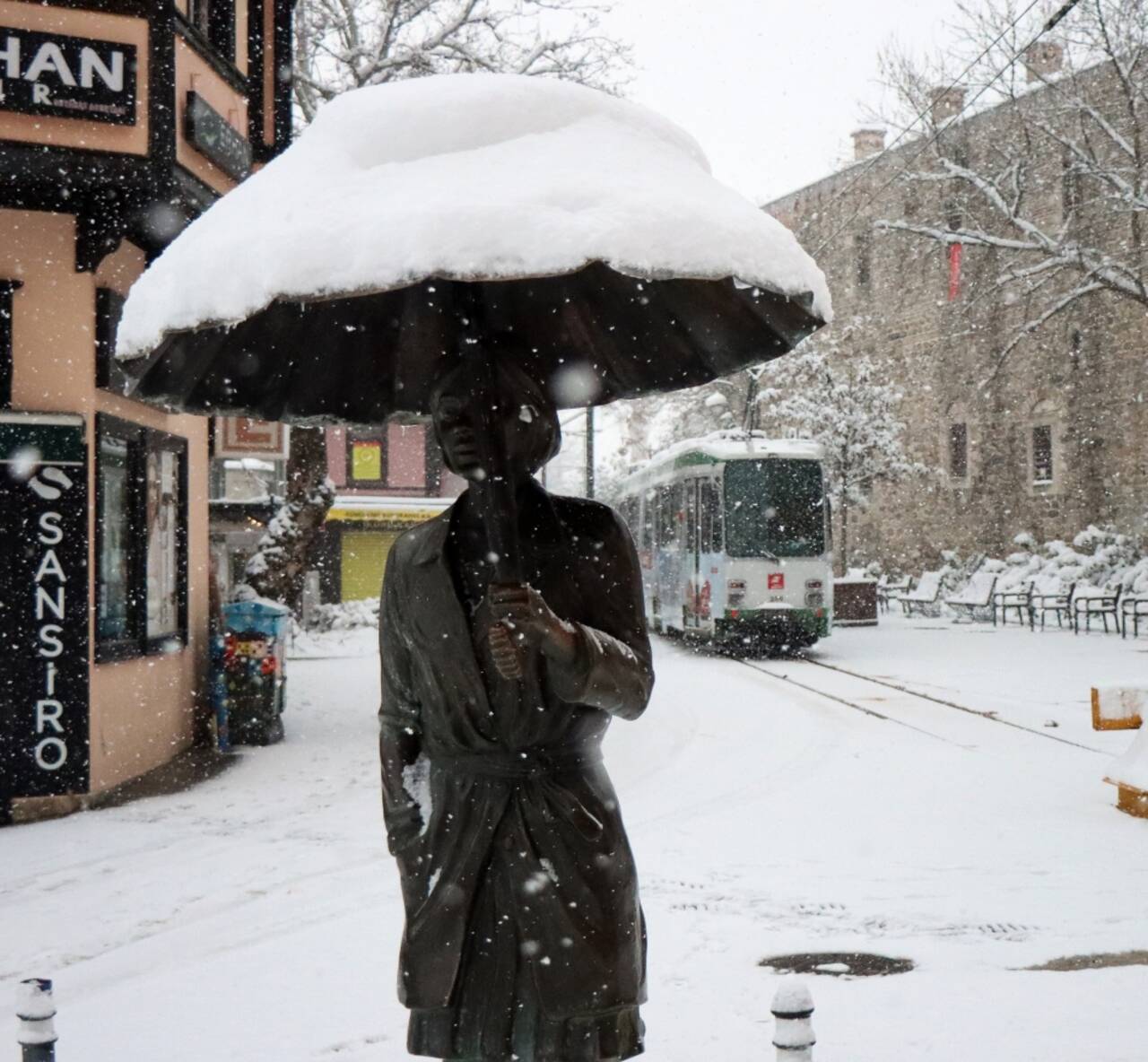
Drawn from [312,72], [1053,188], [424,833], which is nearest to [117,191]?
[424,833]

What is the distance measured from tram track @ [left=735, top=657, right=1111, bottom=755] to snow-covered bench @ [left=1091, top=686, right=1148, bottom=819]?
253cm

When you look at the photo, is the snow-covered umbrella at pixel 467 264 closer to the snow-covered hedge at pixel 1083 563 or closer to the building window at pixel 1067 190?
the snow-covered hedge at pixel 1083 563

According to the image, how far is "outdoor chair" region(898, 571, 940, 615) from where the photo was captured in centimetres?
3416

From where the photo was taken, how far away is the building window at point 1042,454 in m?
35.4

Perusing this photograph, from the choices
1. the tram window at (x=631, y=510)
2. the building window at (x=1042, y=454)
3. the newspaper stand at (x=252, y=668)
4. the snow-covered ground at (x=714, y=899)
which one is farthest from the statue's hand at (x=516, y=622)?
the building window at (x=1042, y=454)

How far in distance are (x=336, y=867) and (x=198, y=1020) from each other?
98.5 inches

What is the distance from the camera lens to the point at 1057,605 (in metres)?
28.6

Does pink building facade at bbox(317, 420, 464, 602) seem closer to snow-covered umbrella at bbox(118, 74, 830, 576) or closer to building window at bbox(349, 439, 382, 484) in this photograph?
building window at bbox(349, 439, 382, 484)

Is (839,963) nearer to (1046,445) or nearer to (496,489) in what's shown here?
(496,489)

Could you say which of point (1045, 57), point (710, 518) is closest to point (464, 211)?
point (710, 518)

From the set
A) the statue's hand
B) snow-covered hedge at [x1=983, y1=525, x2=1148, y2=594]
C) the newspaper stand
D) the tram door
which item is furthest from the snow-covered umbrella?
snow-covered hedge at [x1=983, y1=525, x2=1148, y2=594]

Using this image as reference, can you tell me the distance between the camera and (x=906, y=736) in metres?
12.9

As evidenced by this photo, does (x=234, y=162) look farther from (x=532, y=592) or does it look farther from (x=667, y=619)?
(x=667, y=619)

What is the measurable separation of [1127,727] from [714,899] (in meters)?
3.96
